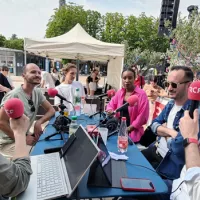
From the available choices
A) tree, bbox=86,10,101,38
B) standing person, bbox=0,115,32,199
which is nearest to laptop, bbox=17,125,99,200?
standing person, bbox=0,115,32,199

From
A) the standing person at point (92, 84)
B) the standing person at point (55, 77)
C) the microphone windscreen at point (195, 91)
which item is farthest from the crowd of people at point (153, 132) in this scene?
the standing person at point (92, 84)

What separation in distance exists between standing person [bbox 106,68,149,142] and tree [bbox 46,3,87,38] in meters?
21.0

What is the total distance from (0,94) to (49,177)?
4364 millimetres

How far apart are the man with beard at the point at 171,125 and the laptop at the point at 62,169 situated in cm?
91

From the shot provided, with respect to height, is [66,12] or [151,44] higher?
[66,12]

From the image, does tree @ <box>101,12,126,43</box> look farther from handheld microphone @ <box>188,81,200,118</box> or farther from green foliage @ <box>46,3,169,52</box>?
handheld microphone @ <box>188,81,200,118</box>

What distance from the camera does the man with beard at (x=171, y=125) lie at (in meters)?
1.70

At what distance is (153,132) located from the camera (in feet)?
7.42

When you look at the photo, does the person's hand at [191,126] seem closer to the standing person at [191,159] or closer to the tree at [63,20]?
the standing person at [191,159]

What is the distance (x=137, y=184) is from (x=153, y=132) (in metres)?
1.12

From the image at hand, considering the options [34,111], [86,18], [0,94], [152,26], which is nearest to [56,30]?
[86,18]

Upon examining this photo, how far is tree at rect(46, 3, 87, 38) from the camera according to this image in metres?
21.9

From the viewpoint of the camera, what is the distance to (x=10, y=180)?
0.91 metres

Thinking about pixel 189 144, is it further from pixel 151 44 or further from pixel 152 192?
pixel 151 44
